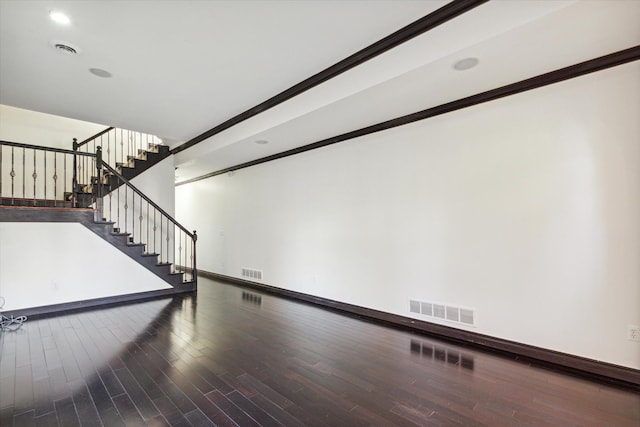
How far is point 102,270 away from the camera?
5047 millimetres

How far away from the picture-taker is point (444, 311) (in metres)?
3.56

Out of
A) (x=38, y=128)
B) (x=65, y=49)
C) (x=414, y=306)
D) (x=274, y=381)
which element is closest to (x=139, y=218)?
(x=38, y=128)

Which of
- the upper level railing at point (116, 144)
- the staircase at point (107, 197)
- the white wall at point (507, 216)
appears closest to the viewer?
the white wall at point (507, 216)

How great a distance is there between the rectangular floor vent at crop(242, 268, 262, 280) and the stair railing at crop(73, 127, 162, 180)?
3.58 metres

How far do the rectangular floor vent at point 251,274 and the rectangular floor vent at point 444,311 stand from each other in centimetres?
355

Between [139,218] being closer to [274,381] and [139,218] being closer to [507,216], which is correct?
[274,381]

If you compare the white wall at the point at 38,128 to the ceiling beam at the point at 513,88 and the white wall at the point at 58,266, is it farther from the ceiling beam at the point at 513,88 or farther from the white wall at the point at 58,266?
the ceiling beam at the point at 513,88

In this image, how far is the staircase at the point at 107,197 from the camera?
5.09m

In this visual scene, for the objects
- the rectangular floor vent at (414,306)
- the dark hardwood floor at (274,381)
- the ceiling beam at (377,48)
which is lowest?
the dark hardwood floor at (274,381)

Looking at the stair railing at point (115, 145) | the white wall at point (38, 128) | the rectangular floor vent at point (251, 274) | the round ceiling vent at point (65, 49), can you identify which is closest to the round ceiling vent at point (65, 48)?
the round ceiling vent at point (65, 49)

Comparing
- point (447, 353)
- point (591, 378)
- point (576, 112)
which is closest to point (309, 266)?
point (447, 353)

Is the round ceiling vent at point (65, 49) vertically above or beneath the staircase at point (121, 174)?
above

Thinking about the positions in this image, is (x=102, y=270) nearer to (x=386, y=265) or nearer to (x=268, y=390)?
(x=268, y=390)

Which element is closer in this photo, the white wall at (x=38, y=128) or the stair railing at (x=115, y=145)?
the white wall at (x=38, y=128)
